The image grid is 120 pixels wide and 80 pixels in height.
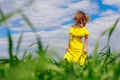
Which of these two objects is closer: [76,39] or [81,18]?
[76,39]

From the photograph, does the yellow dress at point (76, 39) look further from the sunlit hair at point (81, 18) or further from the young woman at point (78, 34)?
the sunlit hair at point (81, 18)

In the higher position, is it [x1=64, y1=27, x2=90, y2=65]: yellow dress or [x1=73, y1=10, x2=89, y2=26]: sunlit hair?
[x1=73, y1=10, x2=89, y2=26]: sunlit hair

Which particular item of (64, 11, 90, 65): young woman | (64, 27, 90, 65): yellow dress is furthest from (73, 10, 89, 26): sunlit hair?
(64, 27, 90, 65): yellow dress

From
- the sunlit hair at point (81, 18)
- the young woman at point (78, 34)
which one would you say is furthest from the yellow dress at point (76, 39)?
the sunlit hair at point (81, 18)

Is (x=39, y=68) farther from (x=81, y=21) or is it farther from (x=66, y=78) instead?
(x=81, y=21)

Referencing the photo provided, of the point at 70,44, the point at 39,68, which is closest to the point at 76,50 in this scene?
the point at 70,44

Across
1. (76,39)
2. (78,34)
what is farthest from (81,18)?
(76,39)

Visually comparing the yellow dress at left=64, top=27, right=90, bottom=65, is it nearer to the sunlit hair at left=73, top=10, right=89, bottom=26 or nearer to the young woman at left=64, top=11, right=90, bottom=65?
the young woman at left=64, top=11, right=90, bottom=65

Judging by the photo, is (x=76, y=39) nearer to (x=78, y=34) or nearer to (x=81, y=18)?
(x=78, y=34)

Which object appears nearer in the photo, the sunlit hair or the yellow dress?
the yellow dress

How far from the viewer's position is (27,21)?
1.76m

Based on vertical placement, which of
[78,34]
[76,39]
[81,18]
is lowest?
[76,39]

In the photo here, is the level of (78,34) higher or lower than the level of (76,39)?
higher

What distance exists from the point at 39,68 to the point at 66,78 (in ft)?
1.16
